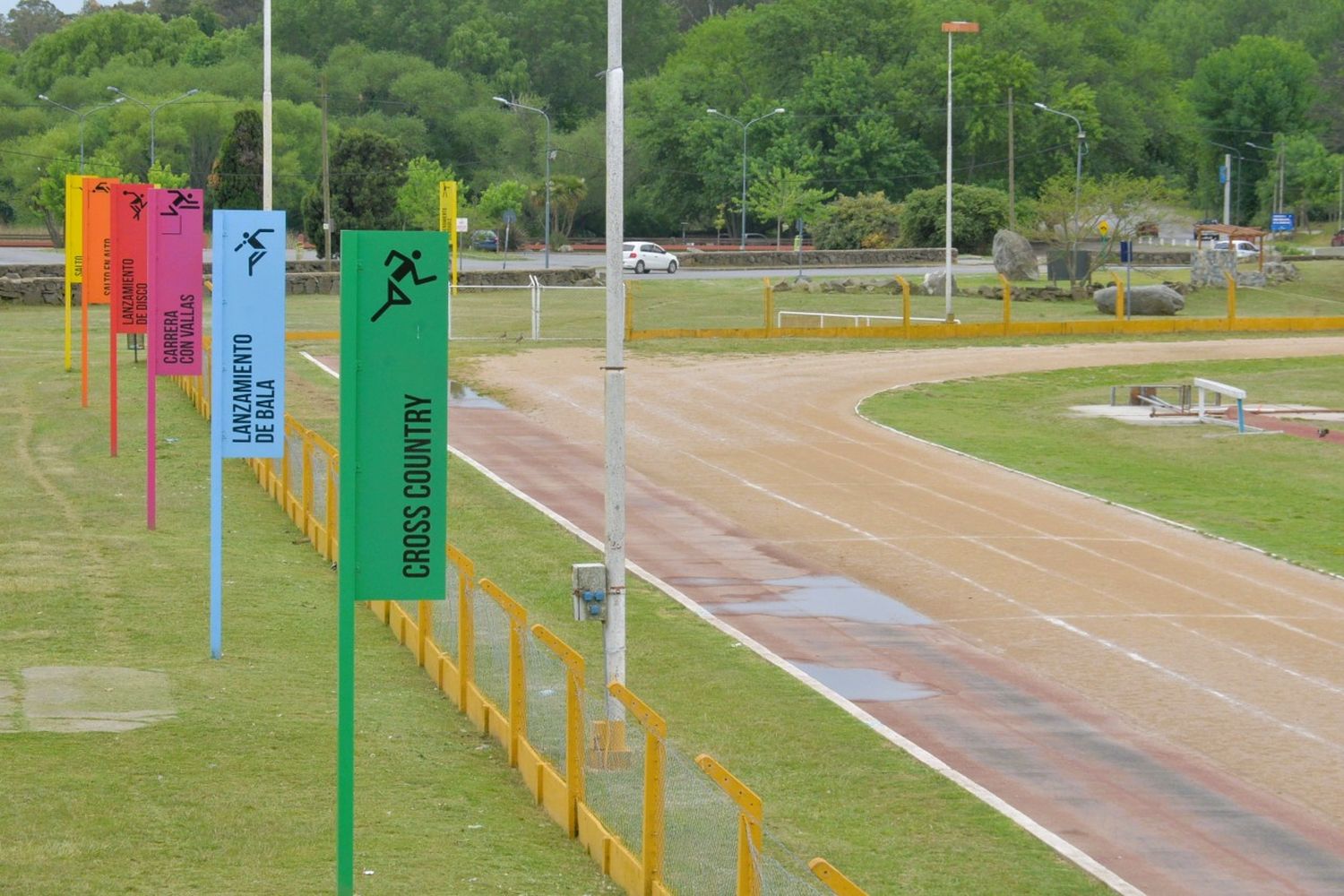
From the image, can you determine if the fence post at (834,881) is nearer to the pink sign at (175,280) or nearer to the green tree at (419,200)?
the pink sign at (175,280)

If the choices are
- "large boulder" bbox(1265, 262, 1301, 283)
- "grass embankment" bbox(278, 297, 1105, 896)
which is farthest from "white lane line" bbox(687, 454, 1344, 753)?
"large boulder" bbox(1265, 262, 1301, 283)

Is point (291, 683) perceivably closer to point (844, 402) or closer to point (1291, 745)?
point (1291, 745)

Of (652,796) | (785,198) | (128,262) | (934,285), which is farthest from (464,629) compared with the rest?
(785,198)

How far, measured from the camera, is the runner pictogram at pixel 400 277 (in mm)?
8781

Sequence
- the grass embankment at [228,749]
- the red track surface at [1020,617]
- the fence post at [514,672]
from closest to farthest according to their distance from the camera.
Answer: the grass embankment at [228,749], the fence post at [514,672], the red track surface at [1020,617]

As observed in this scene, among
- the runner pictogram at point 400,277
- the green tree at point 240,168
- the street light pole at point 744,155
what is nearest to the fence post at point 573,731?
the runner pictogram at point 400,277

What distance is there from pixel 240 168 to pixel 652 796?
91429 mm

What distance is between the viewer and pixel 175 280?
19438mm

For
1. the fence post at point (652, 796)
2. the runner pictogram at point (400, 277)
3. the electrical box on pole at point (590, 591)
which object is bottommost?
the fence post at point (652, 796)

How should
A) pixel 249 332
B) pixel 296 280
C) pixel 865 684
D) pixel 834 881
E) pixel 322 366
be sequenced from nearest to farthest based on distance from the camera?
1. pixel 834 881
2. pixel 249 332
3. pixel 865 684
4. pixel 322 366
5. pixel 296 280

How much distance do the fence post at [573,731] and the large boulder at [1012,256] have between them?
6398 centimetres

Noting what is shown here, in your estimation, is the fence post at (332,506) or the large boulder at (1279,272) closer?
the fence post at (332,506)

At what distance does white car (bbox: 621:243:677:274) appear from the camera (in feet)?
271

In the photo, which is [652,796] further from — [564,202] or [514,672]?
[564,202]
